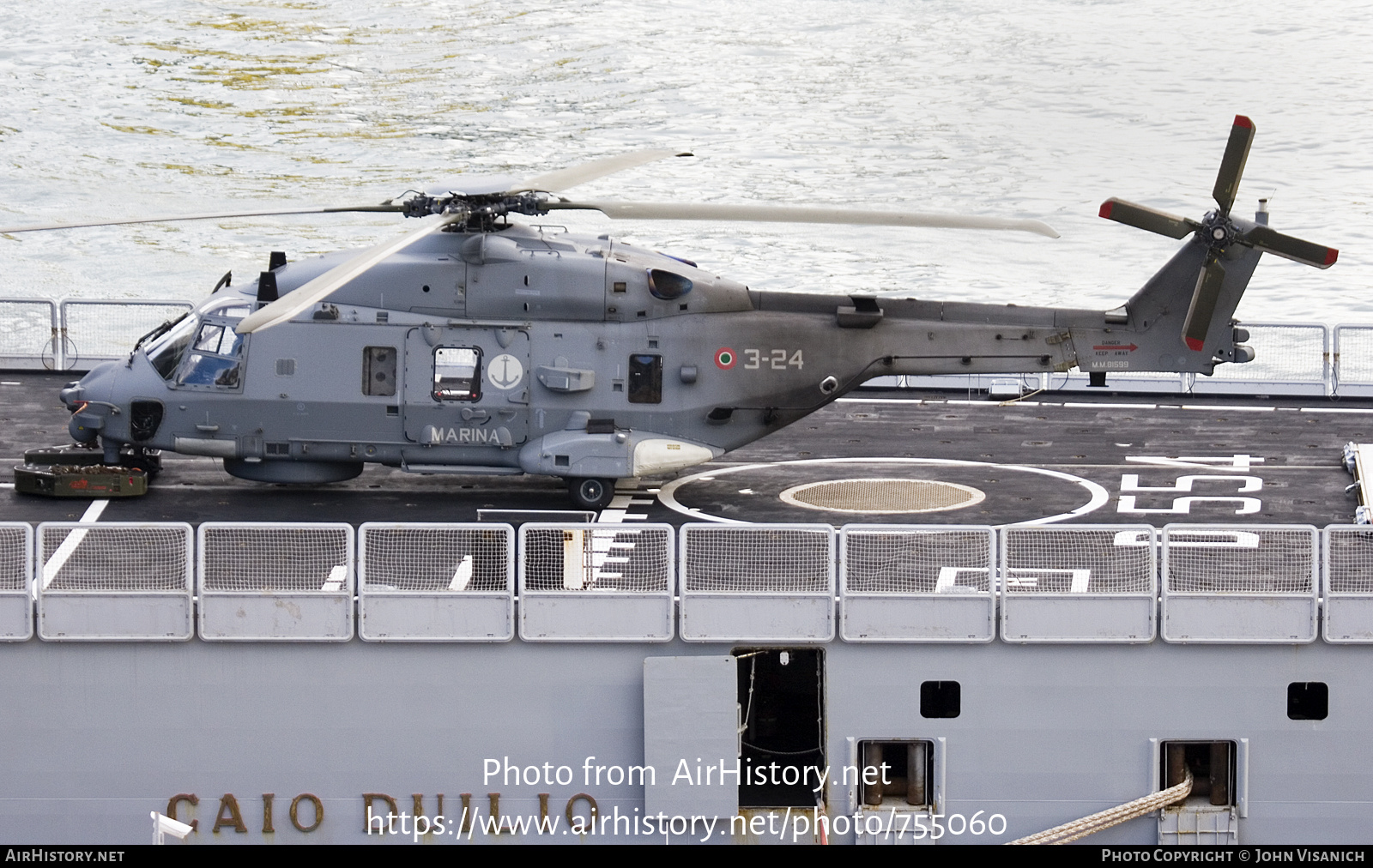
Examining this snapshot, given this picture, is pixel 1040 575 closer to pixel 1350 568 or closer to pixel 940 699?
pixel 940 699

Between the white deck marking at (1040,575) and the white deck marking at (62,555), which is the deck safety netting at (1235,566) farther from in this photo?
the white deck marking at (62,555)

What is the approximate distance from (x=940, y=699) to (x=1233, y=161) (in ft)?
25.3

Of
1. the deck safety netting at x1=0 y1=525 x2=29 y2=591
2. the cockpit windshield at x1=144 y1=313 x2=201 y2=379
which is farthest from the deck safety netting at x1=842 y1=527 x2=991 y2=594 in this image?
the cockpit windshield at x1=144 y1=313 x2=201 y2=379

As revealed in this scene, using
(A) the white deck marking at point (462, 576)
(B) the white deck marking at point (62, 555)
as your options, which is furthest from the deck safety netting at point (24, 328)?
(A) the white deck marking at point (462, 576)

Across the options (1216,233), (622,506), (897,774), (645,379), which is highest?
(1216,233)

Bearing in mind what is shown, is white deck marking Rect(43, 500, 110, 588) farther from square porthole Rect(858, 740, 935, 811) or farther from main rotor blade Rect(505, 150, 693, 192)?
square porthole Rect(858, 740, 935, 811)

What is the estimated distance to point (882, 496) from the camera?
23156 mm

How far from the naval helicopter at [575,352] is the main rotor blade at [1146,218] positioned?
20 cm

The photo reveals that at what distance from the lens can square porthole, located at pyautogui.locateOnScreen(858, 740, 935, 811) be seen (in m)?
18.4

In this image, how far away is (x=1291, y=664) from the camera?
18.1 metres

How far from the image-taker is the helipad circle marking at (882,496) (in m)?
22.7

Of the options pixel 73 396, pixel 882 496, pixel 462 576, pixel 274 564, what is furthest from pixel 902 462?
pixel 73 396

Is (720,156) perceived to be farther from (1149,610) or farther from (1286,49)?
(1149,610)

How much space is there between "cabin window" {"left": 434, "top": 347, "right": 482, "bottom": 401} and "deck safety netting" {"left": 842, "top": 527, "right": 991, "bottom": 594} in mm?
5452
